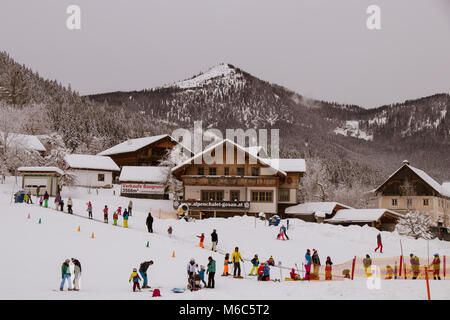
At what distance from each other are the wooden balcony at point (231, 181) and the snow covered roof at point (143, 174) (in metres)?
Result: 13.9

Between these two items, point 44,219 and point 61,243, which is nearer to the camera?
point 61,243

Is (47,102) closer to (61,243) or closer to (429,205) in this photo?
(429,205)

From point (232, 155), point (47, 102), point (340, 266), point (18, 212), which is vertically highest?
point (47, 102)

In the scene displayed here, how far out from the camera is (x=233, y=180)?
51781 mm

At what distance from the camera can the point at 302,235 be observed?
3628 centimetres

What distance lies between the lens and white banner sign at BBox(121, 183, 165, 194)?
62.4m

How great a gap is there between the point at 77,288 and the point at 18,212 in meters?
18.6

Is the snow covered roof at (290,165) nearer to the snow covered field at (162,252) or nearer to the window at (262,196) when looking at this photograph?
the window at (262,196)

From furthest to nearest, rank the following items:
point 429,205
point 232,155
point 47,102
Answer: point 47,102 < point 429,205 < point 232,155

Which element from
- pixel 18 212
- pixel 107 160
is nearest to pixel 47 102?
pixel 107 160

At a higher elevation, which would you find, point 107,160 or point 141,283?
point 107,160

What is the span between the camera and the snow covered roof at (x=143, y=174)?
214 feet

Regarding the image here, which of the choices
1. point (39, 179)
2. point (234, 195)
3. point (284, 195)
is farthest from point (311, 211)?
point (39, 179)

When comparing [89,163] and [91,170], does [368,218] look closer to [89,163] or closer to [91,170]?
[91,170]
